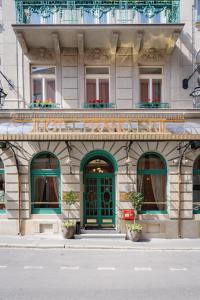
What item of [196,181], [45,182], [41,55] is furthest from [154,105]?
[45,182]

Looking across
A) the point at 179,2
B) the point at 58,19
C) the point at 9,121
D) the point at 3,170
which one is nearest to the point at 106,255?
the point at 3,170

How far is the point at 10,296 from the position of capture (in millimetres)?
6285

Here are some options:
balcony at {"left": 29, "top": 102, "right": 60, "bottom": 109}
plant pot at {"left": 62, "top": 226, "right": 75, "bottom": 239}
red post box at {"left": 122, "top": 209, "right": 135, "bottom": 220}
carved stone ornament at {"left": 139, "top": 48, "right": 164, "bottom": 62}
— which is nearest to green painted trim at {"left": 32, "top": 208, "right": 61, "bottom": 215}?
plant pot at {"left": 62, "top": 226, "right": 75, "bottom": 239}

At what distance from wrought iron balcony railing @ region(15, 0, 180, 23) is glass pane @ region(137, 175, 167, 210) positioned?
7.61 m

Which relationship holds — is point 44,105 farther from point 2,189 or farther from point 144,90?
point 144,90

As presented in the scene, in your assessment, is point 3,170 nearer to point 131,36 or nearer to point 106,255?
point 106,255

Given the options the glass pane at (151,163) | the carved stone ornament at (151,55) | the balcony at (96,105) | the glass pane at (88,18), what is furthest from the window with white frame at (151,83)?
the glass pane at (88,18)

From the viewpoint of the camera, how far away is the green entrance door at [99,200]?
40.3ft

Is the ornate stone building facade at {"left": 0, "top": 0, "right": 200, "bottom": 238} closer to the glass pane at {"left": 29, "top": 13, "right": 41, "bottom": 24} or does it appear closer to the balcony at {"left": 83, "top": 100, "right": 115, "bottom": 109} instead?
the balcony at {"left": 83, "top": 100, "right": 115, "bottom": 109}

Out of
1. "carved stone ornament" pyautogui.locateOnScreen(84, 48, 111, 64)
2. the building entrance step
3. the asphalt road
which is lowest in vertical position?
the asphalt road

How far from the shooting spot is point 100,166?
1233cm

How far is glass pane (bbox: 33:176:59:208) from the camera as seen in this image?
12016 mm

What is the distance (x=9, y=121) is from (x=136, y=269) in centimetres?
879

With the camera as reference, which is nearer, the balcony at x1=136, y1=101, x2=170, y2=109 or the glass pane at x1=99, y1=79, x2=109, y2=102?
the balcony at x1=136, y1=101, x2=170, y2=109
